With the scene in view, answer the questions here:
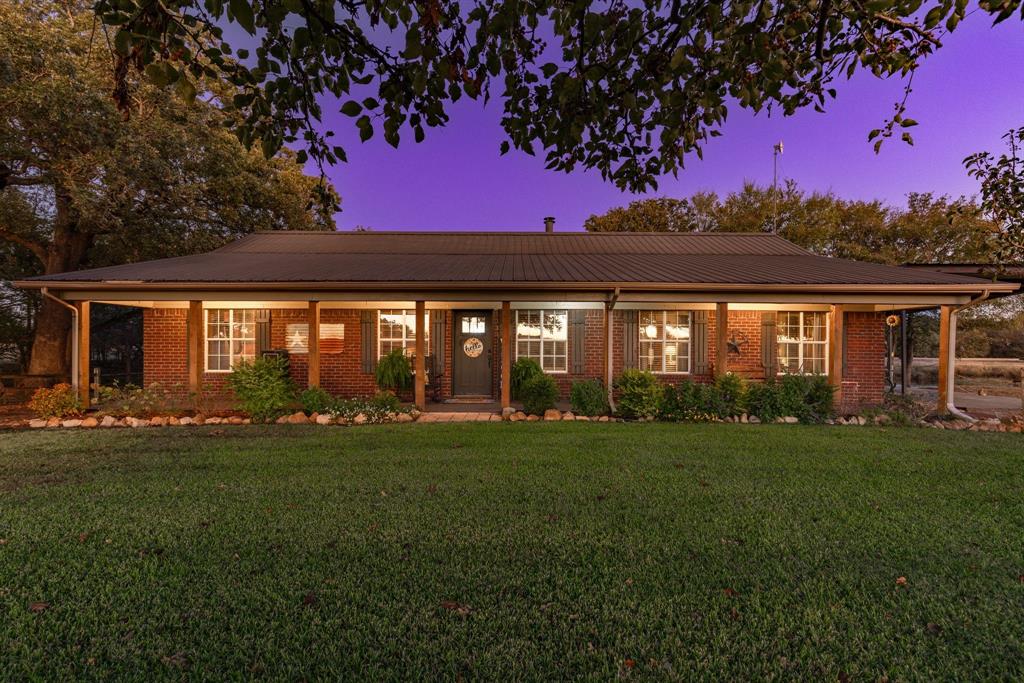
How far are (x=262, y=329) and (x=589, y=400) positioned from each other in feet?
25.4

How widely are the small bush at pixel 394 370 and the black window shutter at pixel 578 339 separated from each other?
3.83 metres

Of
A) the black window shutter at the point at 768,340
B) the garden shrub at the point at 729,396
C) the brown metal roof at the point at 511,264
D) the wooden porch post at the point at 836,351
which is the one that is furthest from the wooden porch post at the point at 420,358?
the wooden porch post at the point at 836,351

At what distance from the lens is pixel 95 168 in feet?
35.1

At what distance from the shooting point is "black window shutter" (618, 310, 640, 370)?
10.5m

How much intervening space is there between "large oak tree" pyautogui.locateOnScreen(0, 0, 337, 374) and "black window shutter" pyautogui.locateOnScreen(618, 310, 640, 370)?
7.88 metres

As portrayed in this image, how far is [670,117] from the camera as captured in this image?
9.75ft

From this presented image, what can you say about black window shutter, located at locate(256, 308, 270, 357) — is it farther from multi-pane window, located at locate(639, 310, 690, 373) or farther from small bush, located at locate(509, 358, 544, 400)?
multi-pane window, located at locate(639, 310, 690, 373)

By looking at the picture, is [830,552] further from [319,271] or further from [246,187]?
[246,187]

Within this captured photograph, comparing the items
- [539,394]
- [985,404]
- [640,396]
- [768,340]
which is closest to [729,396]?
[640,396]

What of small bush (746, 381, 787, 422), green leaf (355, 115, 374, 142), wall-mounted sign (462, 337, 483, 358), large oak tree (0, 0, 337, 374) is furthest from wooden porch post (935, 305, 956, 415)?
large oak tree (0, 0, 337, 374)

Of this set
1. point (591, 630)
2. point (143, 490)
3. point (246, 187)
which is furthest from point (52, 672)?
point (246, 187)

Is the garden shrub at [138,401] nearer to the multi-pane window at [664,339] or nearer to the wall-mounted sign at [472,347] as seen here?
the wall-mounted sign at [472,347]

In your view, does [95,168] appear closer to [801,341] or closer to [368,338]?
[368,338]

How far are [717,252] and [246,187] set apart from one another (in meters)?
14.1
